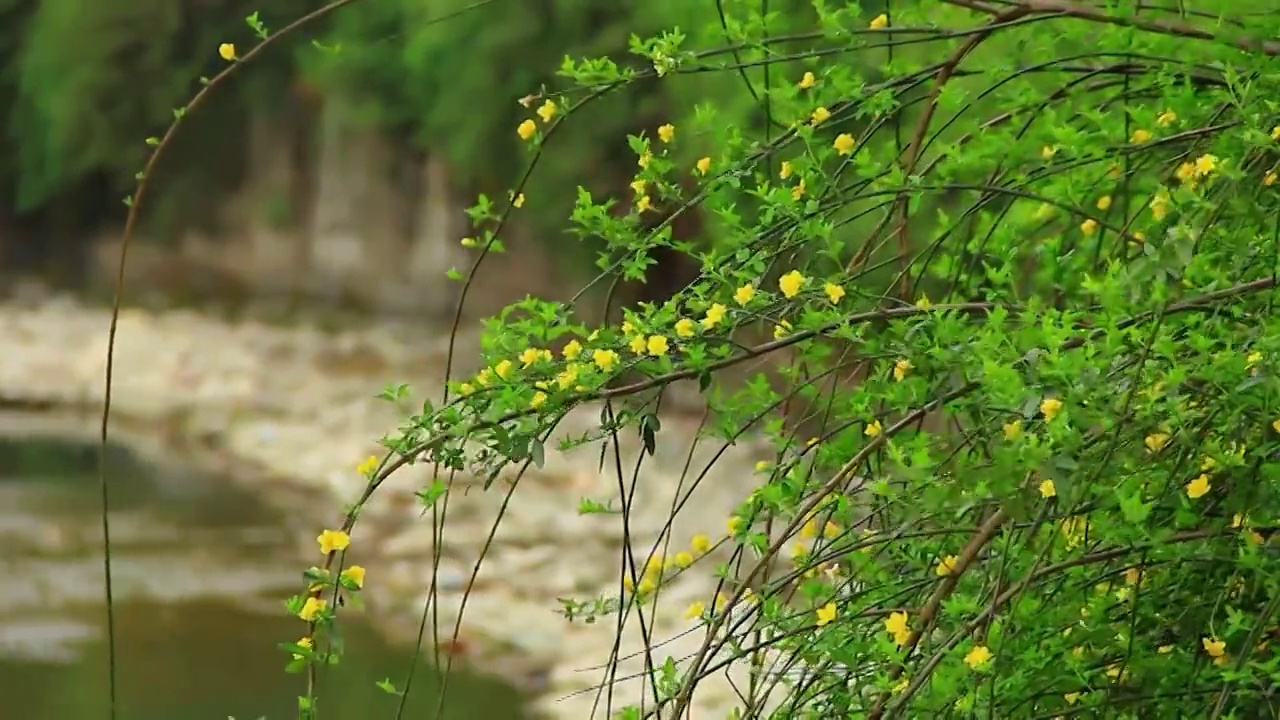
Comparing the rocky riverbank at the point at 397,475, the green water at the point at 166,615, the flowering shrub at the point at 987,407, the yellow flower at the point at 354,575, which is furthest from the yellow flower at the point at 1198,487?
the green water at the point at 166,615

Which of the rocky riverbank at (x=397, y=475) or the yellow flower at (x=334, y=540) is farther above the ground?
the rocky riverbank at (x=397, y=475)

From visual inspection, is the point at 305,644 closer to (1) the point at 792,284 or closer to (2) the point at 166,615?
(1) the point at 792,284

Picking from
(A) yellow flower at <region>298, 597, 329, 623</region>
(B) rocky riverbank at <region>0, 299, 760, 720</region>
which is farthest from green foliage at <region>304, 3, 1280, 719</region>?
(B) rocky riverbank at <region>0, 299, 760, 720</region>

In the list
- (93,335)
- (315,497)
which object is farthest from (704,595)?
(93,335)

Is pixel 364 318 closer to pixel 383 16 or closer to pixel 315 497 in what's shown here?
pixel 383 16

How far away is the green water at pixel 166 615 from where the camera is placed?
344cm

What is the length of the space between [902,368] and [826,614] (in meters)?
0.18

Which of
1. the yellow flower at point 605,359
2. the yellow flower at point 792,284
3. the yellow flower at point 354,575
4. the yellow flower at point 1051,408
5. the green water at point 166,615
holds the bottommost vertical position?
the yellow flower at point 1051,408

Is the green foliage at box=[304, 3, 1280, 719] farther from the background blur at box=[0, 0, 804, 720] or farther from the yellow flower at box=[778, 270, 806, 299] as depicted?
the background blur at box=[0, 0, 804, 720]

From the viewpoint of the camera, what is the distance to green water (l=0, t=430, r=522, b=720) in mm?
3438

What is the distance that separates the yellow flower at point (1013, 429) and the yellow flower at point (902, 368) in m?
0.08

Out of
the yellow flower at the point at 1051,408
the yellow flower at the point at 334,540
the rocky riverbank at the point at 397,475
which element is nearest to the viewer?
the yellow flower at the point at 1051,408

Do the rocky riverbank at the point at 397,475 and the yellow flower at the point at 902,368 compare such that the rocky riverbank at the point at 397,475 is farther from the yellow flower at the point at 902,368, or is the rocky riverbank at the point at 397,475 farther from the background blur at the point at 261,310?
the yellow flower at the point at 902,368

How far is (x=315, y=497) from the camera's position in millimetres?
5402
